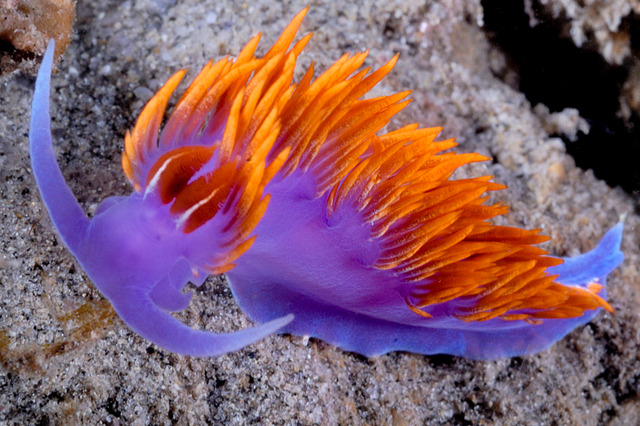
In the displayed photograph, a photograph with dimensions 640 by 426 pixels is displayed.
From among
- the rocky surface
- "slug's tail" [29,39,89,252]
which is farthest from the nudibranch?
the rocky surface

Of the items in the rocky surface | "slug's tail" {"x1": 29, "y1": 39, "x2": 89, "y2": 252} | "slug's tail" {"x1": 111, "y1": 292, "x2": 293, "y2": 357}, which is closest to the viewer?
"slug's tail" {"x1": 111, "y1": 292, "x2": 293, "y2": 357}

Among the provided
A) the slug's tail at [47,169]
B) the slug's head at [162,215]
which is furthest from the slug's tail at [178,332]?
the slug's tail at [47,169]

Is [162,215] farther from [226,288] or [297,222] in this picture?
[226,288]

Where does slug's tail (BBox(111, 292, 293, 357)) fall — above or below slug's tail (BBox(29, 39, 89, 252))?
below

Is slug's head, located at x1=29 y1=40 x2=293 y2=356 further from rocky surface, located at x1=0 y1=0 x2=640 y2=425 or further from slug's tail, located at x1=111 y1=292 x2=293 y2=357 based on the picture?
rocky surface, located at x1=0 y1=0 x2=640 y2=425

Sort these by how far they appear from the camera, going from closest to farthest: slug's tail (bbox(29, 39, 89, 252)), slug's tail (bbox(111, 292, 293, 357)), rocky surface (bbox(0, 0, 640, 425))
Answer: slug's tail (bbox(111, 292, 293, 357)) → slug's tail (bbox(29, 39, 89, 252)) → rocky surface (bbox(0, 0, 640, 425))

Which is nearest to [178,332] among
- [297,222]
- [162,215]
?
[162,215]

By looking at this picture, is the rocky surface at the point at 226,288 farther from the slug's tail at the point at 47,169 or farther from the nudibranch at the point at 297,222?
the slug's tail at the point at 47,169

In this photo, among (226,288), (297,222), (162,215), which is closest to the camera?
(162,215)
